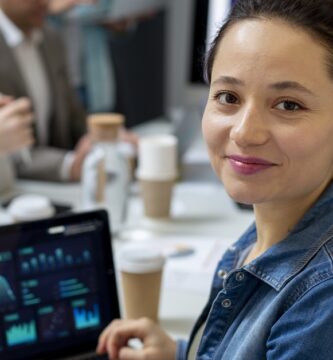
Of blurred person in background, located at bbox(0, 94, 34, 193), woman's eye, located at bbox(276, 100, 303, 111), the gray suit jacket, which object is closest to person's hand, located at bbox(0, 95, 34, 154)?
blurred person in background, located at bbox(0, 94, 34, 193)

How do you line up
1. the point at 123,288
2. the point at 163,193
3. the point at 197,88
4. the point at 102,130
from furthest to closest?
the point at 197,88
the point at 163,193
the point at 102,130
the point at 123,288

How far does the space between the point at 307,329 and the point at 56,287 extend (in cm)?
52

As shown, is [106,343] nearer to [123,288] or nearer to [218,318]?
[123,288]

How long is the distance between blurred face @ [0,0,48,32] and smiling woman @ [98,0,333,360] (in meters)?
1.95

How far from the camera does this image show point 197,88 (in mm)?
3473

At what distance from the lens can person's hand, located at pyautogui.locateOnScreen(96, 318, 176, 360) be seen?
103 centimetres

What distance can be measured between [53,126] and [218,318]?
222 centimetres

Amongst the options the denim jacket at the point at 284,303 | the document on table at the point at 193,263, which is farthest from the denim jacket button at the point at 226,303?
the document on table at the point at 193,263

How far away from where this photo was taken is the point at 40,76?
2889 millimetres

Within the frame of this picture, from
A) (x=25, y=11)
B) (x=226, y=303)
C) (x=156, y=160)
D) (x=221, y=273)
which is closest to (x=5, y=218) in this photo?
(x=156, y=160)

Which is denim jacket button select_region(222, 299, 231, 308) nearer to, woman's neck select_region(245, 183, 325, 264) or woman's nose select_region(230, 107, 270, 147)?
woman's neck select_region(245, 183, 325, 264)

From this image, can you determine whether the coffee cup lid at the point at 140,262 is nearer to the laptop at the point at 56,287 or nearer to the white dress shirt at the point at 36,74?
the laptop at the point at 56,287

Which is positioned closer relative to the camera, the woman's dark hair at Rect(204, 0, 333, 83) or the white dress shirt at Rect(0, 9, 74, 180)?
the woman's dark hair at Rect(204, 0, 333, 83)

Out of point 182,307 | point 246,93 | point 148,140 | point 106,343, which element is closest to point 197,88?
point 148,140
